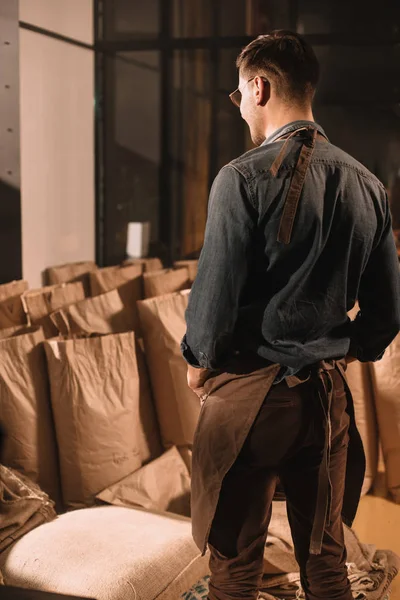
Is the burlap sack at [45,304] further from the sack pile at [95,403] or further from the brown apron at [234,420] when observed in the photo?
the brown apron at [234,420]

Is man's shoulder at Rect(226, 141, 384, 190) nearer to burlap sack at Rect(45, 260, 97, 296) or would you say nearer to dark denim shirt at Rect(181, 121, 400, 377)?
dark denim shirt at Rect(181, 121, 400, 377)

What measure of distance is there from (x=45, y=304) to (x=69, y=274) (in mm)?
844

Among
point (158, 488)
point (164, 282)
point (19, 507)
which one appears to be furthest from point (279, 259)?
point (164, 282)

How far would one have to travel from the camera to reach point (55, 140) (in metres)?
3.65

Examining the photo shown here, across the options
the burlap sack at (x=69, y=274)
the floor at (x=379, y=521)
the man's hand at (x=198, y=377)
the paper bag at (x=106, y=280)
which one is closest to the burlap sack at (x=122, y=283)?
the paper bag at (x=106, y=280)

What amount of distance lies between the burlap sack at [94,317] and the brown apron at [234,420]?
115cm

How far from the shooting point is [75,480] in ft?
7.49

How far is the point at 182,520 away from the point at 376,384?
1001 mm

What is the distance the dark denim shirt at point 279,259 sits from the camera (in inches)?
54.6

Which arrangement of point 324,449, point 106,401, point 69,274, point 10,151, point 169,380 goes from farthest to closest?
point 69,274, point 10,151, point 169,380, point 106,401, point 324,449

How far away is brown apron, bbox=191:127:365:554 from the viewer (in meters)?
1.44

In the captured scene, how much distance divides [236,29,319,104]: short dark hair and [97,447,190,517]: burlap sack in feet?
4.23

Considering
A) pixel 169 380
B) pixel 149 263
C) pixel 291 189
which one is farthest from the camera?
pixel 149 263

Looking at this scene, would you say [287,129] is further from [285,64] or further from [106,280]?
[106,280]
